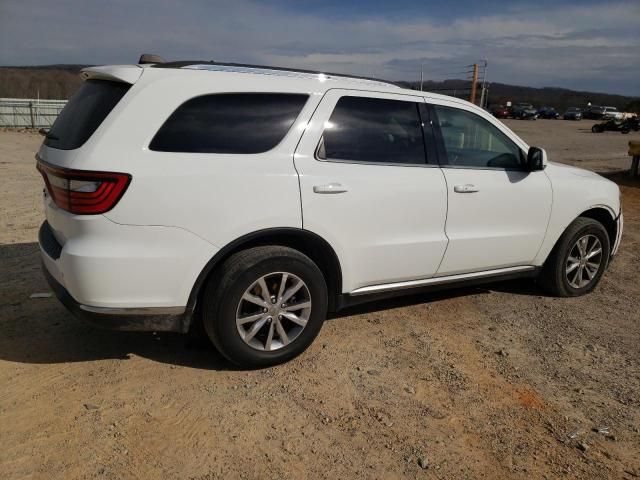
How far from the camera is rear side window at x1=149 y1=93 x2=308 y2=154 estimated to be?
3.08 m

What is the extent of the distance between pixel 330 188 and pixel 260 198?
0.49 metres

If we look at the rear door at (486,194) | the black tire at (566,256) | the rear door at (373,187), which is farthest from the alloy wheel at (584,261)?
the rear door at (373,187)

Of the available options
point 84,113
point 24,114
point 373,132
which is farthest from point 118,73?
point 24,114

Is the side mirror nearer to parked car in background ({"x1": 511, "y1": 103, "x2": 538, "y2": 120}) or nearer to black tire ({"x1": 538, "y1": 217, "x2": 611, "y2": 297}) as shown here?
black tire ({"x1": 538, "y1": 217, "x2": 611, "y2": 297})

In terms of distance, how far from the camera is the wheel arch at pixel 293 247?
319cm

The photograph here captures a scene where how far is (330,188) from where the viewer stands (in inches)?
136

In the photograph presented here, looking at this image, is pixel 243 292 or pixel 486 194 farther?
pixel 486 194

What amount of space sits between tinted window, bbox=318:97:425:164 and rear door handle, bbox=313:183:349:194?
196 mm

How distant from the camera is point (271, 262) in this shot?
331 cm

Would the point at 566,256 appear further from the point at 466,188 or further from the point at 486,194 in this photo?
the point at 466,188

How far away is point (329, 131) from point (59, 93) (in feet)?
219

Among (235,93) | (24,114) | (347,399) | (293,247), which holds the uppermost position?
(235,93)

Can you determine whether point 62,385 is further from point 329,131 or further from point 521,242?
point 521,242

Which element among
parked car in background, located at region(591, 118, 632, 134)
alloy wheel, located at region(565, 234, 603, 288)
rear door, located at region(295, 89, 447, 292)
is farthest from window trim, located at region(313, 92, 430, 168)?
parked car in background, located at region(591, 118, 632, 134)
